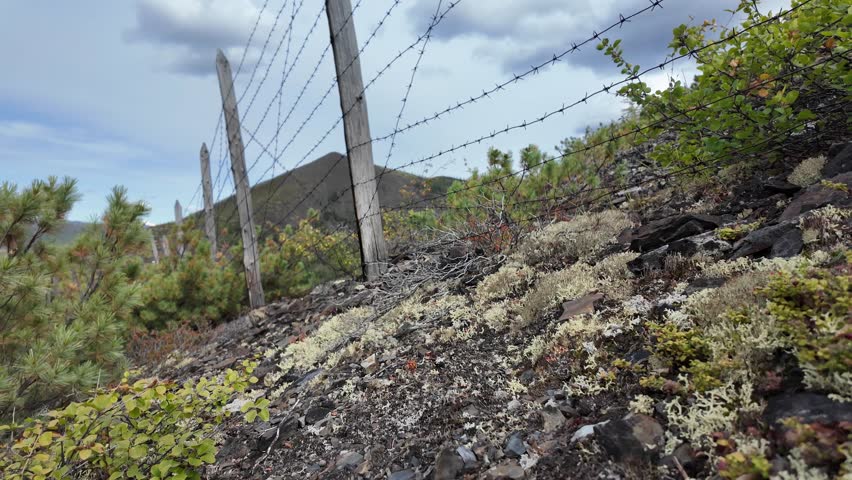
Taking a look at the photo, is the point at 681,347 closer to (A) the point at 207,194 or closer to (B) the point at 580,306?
(B) the point at 580,306

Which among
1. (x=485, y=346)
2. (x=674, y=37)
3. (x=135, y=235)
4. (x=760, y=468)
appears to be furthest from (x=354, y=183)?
(x=760, y=468)

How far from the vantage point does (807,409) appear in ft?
6.59

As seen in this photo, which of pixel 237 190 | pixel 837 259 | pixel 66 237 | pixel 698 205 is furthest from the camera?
pixel 237 190

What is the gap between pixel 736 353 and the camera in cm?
248

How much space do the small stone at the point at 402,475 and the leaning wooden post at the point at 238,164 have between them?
7.98 metres

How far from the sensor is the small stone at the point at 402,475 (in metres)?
2.74

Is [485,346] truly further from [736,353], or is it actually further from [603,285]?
[736,353]

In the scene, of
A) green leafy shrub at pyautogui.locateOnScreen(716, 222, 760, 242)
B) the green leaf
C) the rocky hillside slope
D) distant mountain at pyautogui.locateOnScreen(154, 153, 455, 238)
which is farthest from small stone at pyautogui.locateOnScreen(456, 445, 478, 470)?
distant mountain at pyautogui.locateOnScreen(154, 153, 455, 238)

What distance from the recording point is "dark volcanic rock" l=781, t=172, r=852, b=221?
373cm

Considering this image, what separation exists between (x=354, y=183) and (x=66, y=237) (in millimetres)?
3542

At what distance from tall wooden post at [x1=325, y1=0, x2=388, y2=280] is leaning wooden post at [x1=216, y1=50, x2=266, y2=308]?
4.15 metres

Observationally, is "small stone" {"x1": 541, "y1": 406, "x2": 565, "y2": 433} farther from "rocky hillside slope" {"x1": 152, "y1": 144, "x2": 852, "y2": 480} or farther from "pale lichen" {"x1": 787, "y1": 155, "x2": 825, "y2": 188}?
"pale lichen" {"x1": 787, "y1": 155, "x2": 825, "y2": 188}

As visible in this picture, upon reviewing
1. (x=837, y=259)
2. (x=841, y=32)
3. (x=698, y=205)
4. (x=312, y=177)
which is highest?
(x=312, y=177)

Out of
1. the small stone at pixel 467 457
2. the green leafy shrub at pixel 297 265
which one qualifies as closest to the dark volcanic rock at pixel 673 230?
the small stone at pixel 467 457
